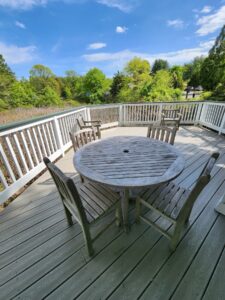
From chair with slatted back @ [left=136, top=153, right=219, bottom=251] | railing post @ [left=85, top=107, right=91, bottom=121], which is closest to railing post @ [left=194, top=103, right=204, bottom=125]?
railing post @ [left=85, top=107, right=91, bottom=121]

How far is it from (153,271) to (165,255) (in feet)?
0.59

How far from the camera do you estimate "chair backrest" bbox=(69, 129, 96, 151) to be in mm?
1957

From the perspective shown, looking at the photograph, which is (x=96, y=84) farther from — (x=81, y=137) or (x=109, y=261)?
(x=109, y=261)

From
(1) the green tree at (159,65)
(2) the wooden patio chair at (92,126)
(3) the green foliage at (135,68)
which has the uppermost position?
(1) the green tree at (159,65)

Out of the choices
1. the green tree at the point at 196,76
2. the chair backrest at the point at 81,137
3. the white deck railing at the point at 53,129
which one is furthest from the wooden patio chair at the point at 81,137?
the green tree at the point at 196,76

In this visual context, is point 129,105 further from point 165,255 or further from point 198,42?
point 198,42

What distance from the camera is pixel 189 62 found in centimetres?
2472

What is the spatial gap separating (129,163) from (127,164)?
3 cm

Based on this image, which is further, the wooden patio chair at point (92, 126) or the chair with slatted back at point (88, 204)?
the wooden patio chair at point (92, 126)

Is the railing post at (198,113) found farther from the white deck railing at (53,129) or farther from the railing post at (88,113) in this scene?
the railing post at (88,113)

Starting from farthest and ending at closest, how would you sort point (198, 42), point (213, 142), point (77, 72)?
1. point (77, 72)
2. point (198, 42)
3. point (213, 142)

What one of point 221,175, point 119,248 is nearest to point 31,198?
point 119,248

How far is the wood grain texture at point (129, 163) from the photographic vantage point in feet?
3.78

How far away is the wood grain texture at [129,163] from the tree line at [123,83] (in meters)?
7.49
